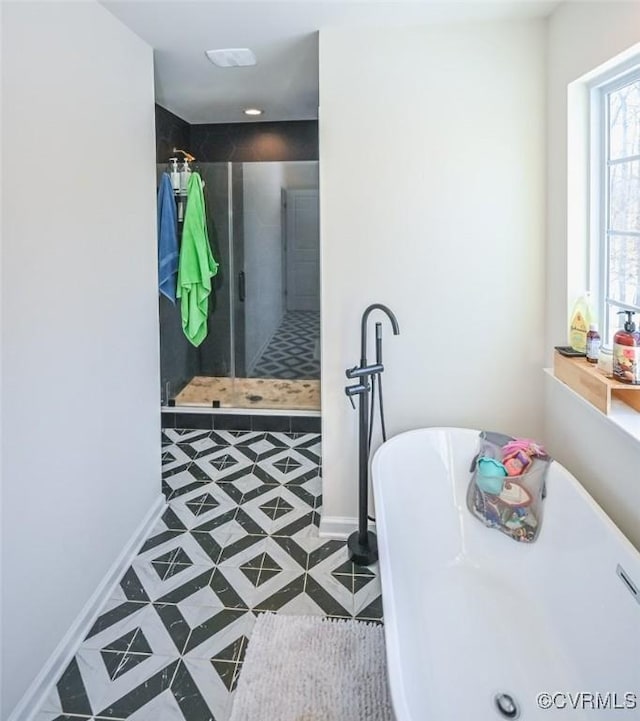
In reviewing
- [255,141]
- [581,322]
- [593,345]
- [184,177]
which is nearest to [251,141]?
[255,141]

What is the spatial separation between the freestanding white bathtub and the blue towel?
7.11 ft

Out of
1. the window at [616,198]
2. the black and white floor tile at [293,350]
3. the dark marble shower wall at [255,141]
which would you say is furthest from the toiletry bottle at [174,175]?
the window at [616,198]

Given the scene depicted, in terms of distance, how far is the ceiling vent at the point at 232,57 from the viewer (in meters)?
2.69

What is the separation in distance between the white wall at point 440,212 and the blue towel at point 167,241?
158cm

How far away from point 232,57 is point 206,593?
8.90 feet

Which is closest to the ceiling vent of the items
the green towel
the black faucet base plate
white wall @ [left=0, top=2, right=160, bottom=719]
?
white wall @ [left=0, top=2, right=160, bottom=719]

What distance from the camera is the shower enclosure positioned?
4242mm

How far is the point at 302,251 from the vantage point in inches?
174

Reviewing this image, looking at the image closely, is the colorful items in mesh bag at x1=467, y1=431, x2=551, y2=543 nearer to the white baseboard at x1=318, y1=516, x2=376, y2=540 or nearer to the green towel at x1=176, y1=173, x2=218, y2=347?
the white baseboard at x1=318, y1=516, x2=376, y2=540

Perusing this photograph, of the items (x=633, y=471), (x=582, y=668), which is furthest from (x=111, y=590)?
(x=633, y=471)

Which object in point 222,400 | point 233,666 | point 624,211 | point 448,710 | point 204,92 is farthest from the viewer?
point 222,400

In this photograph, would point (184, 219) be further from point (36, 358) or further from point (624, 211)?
point (624, 211)

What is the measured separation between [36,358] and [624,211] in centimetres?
226

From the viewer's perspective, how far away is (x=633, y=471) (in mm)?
1697
